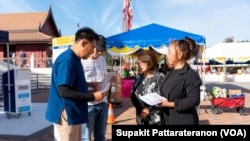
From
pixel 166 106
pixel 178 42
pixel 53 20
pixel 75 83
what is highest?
pixel 53 20

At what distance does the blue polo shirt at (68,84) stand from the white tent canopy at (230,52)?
28352 mm

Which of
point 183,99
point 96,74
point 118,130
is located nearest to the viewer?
point 118,130

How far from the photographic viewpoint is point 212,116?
856 cm

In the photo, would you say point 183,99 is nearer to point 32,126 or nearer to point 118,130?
point 118,130

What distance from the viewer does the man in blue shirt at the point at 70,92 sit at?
A: 248 cm

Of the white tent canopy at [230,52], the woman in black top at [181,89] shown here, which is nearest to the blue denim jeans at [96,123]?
the woman in black top at [181,89]

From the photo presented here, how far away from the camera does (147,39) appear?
9.40 m

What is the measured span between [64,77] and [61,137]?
57cm

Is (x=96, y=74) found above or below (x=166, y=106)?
above

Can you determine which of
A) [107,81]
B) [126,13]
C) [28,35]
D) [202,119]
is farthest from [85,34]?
[28,35]

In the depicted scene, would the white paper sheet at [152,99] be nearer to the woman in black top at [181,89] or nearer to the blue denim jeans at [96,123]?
the woman in black top at [181,89]

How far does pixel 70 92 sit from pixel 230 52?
1213 inches

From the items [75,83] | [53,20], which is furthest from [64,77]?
[53,20]

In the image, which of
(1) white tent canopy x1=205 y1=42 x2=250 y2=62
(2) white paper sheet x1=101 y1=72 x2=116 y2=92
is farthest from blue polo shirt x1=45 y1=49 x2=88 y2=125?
(1) white tent canopy x1=205 y1=42 x2=250 y2=62
